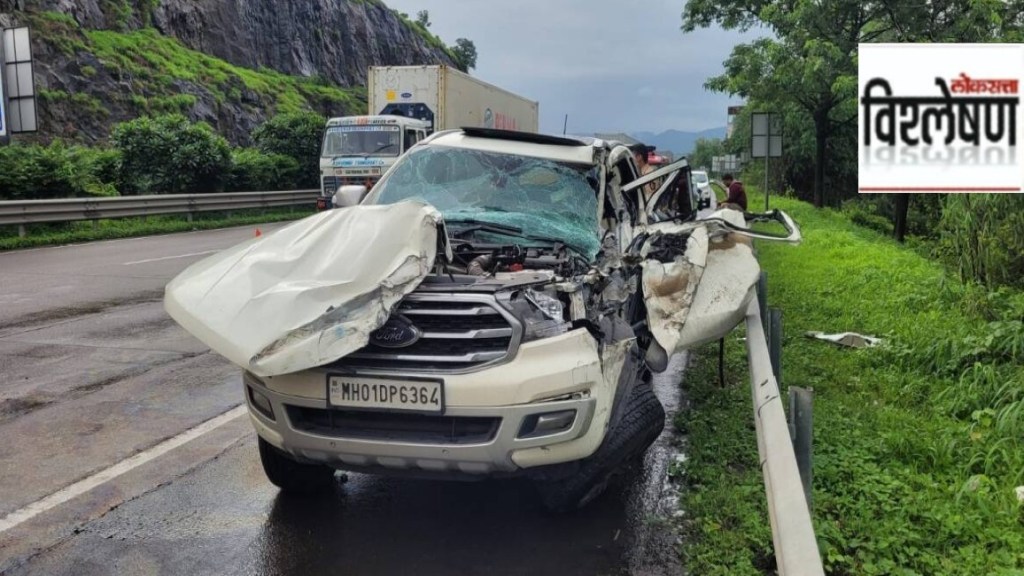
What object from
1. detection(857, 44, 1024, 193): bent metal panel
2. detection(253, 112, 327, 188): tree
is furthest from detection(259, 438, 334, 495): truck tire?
detection(253, 112, 327, 188): tree

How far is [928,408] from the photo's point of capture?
5.46m

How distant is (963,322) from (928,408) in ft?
7.73

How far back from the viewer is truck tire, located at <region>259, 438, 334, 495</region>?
414 cm

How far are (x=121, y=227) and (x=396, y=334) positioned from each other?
17980 mm

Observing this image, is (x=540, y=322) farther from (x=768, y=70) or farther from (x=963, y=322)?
(x=768, y=70)

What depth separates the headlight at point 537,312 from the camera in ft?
11.4

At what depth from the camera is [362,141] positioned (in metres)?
20.8

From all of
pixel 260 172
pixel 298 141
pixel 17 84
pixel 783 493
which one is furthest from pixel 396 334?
pixel 298 141

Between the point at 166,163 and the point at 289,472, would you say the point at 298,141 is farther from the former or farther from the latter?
the point at 289,472

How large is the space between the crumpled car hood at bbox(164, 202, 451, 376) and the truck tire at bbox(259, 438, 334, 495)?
0.86m

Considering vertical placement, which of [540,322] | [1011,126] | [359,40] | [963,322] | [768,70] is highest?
[359,40]

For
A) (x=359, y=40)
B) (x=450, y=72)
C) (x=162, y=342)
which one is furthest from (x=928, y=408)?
(x=359, y=40)

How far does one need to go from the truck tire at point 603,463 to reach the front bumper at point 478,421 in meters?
0.24

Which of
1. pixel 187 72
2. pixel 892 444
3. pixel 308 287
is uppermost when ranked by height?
pixel 187 72
